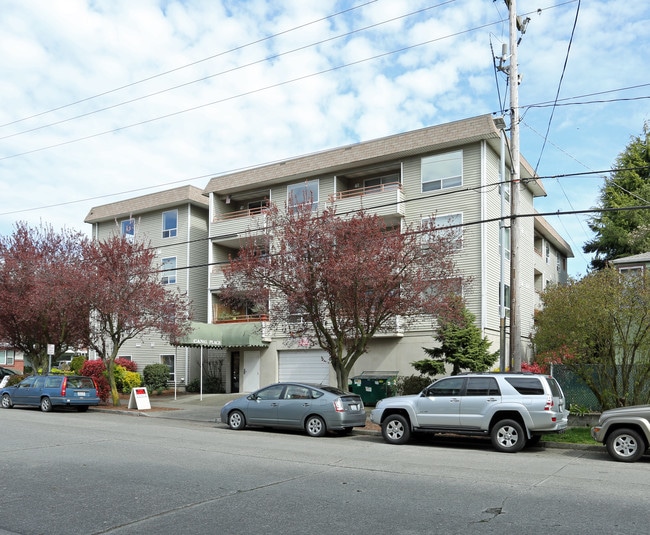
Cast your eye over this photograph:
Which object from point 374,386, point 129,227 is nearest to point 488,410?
point 374,386

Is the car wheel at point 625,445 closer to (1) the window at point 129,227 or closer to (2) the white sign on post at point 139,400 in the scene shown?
(2) the white sign on post at point 139,400

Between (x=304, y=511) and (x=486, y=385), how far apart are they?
743 centimetres

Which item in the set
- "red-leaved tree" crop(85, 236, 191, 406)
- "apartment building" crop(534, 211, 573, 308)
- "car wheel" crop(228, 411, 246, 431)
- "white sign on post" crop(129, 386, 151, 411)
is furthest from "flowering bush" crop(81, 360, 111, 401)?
"apartment building" crop(534, 211, 573, 308)

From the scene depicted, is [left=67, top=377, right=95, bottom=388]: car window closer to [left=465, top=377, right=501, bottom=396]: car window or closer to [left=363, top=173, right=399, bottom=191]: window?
[left=363, top=173, right=399, bottom=191]: window

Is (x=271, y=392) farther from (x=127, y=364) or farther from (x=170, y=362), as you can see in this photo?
(x=127, y=364)

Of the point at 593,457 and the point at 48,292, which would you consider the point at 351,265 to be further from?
the point at 48,292

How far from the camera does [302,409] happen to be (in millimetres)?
15898

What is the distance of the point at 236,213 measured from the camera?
32.0 metres

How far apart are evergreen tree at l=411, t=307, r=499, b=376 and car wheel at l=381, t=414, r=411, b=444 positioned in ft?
24.3

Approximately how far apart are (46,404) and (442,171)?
17779 mm

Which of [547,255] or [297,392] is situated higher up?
[547,255]

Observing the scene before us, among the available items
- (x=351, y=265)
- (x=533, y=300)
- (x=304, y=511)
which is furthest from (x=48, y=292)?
(x=533, y=300)

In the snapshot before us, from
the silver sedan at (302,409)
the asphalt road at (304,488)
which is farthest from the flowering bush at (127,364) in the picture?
the asphalt road at (304,488)

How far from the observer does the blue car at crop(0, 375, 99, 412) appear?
22.5 m
